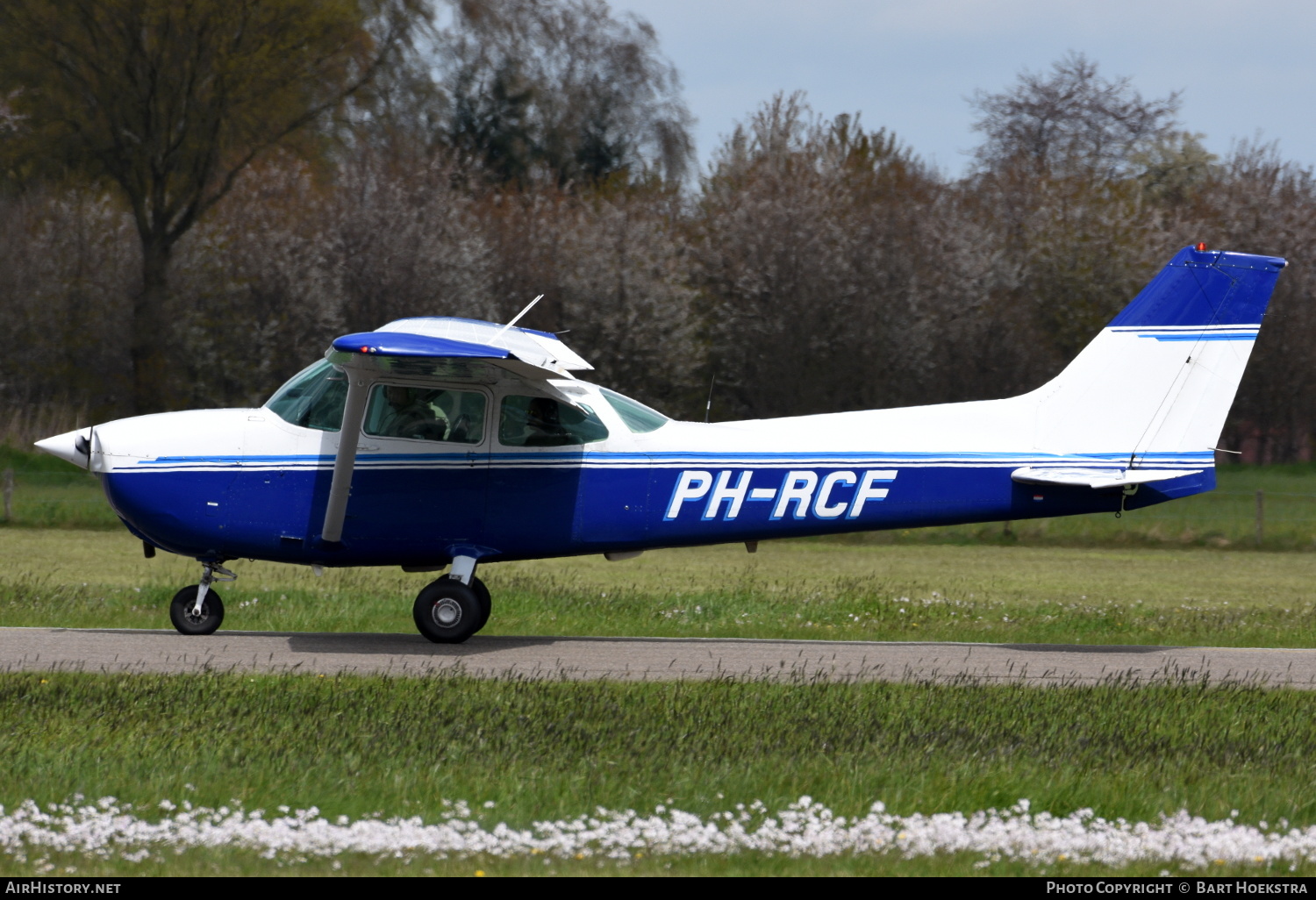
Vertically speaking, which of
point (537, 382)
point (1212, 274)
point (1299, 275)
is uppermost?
point (1299, 275)

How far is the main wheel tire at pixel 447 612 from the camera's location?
1109 cm

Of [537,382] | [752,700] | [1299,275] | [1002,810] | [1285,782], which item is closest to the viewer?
[1002,810]

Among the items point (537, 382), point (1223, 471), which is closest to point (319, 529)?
point (537, 382)

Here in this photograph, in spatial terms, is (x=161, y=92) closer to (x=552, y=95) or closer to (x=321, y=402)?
(x=552, y=95)

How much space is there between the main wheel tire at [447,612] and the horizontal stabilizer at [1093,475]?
4343mm

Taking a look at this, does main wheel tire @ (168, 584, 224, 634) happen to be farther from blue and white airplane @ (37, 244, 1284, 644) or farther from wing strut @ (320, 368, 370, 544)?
wing strut @ (320, 368, 370, 544)

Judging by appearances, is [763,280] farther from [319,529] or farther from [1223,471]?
[319,529]

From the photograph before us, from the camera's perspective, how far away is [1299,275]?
40281mm

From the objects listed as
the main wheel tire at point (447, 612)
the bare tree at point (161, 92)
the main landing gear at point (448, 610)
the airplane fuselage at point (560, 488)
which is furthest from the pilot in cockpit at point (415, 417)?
the bare tree at point (161, 92)

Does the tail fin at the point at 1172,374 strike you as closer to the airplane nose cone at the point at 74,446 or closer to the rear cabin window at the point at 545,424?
the rear cabin window at the point at 545,424

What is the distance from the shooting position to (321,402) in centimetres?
1112

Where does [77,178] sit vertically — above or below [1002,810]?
above

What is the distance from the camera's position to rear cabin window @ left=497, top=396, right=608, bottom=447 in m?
11.0
